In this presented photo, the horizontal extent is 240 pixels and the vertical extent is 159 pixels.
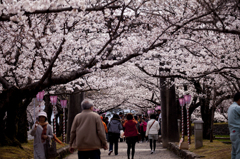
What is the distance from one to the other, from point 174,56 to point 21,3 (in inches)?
491

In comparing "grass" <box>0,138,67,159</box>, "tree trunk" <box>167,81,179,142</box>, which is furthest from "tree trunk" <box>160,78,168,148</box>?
"grass" <box>0,138,67,159</box>

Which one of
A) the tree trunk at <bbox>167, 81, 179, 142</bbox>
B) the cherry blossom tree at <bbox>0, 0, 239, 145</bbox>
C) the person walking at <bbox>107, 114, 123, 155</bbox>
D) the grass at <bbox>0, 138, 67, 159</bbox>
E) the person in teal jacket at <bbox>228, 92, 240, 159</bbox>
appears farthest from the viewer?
the tree trunk at <bbox>167, 81, 179, 142</bbox>

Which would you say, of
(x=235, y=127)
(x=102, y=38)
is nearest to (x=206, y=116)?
(x=102, y=38)

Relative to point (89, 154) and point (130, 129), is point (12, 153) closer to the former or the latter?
point (130, 129)

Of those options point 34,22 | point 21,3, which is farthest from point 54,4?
point 34,22

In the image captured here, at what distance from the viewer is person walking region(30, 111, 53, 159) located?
24.0ft

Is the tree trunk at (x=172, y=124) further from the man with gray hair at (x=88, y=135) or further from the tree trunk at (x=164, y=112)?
the man with gray hair at (x=88, y=135)

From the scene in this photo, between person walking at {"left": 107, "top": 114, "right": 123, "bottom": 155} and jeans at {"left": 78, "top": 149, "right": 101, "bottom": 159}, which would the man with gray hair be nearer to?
jeans at {"left": 78, "top": 149, "right": 101, "bottom": 159}

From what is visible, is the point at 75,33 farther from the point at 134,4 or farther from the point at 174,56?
the point at 174,56

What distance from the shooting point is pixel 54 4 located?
5926 millimetres

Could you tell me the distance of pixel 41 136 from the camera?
7.42 metres

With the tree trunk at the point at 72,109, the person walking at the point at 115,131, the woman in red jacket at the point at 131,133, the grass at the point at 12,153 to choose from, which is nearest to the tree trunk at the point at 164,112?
the person walking at the point at 115,131

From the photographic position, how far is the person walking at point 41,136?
288 inches

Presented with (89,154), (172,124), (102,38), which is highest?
(102,38)
